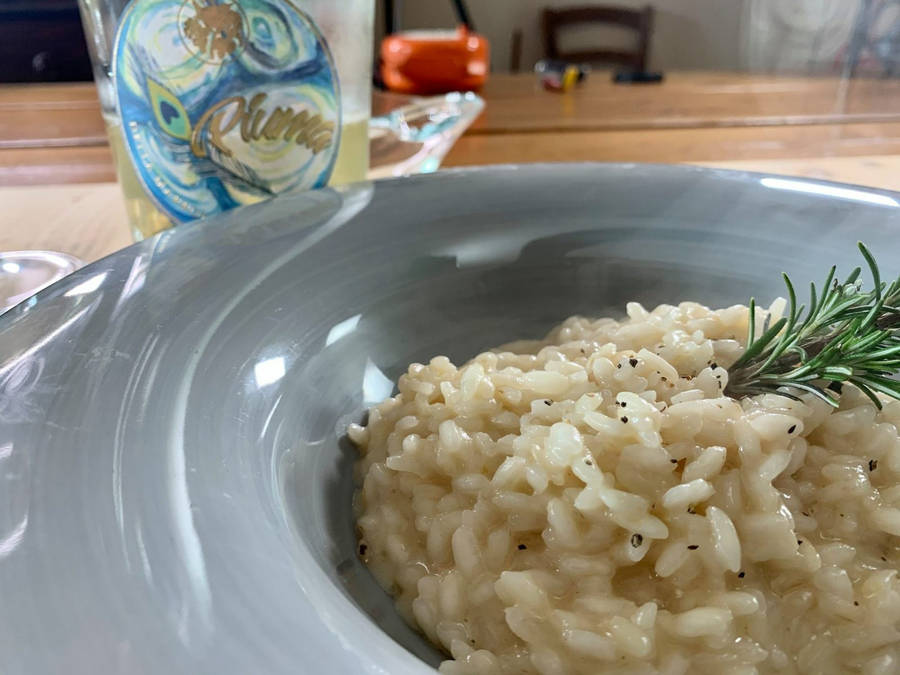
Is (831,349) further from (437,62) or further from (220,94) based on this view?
(437,62)

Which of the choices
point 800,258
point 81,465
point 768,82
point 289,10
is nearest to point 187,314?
point 81,465

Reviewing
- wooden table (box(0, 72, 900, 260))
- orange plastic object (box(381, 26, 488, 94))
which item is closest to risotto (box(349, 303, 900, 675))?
wooden table (box(0, 72, 900, 260))

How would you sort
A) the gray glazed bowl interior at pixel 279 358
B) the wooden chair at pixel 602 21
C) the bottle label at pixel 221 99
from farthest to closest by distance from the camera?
Answer: 1. the wooden chair at pixel 602 21
2. the bottle label at pixel 221 99
3. the gray glazed bowl interior at pixel 279 358

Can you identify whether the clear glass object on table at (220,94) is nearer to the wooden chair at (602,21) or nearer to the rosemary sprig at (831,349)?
the rosemary sprig at (831,349)

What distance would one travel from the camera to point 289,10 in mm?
1005

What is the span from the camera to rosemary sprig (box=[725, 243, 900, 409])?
2.38ft

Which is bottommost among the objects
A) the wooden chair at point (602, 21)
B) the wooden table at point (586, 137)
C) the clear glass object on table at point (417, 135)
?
the wooden chair at point (602, 21)

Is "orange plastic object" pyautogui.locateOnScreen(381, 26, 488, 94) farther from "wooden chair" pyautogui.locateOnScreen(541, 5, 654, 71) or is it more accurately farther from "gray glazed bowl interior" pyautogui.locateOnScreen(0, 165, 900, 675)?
"wooden chair" pyautogui.locateOnScreen(541, 5, 654, 71)

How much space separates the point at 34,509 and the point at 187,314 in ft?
0.98

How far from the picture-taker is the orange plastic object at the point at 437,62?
289 centimetres

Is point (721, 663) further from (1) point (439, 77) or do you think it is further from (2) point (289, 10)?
(1) point (439, 77)

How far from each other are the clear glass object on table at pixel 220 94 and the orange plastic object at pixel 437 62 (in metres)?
1.84

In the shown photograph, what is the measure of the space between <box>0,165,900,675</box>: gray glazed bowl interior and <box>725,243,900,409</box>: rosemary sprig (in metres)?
0.25

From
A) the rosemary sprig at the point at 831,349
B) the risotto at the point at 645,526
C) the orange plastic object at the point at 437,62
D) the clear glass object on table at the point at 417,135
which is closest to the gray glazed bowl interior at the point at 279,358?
the risotto at the point at 645,526
